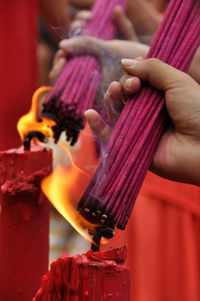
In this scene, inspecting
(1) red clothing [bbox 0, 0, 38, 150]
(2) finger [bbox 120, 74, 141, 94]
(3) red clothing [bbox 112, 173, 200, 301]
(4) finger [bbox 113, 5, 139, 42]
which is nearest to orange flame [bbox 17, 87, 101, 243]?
(2) finger [bbox 120, 74, 141, 94]

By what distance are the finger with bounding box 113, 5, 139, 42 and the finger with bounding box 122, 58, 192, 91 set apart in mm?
672

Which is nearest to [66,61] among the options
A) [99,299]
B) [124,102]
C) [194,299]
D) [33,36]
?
[124,102]

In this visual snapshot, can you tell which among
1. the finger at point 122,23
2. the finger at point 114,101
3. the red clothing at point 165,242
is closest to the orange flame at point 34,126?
the finger at point 114,101

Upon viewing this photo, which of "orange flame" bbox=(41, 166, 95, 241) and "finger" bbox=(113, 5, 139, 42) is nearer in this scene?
"orange flame" bbox=(41, 166, 95, 241)

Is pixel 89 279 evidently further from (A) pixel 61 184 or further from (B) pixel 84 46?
(B) pixel 84 46

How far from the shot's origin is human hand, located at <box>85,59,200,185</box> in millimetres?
794

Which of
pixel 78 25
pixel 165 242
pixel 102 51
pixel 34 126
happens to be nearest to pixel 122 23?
pixel 78 25

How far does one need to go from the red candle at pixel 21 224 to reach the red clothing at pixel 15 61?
4.69ft

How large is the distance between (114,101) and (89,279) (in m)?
0.41

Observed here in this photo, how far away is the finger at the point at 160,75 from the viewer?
797 millimetres

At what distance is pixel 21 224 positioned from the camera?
913mm

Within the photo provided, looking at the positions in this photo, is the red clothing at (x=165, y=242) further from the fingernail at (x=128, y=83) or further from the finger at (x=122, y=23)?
the fingernail at (x=128, y=83)

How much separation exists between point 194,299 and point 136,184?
1363 millimetres

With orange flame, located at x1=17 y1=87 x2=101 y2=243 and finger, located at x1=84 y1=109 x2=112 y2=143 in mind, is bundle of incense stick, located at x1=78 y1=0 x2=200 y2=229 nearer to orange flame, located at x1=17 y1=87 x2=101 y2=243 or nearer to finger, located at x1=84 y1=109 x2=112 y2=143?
orange flame, located at x1=17 y1=87 x2=101 y2=243
